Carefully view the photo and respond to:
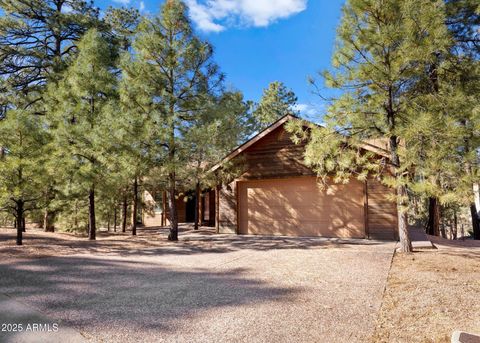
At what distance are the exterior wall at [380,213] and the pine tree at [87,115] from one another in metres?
10.1

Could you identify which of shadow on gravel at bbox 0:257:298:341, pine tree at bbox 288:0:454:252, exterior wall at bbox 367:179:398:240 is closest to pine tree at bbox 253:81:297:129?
exterior wall at bbox 367:179:398:240

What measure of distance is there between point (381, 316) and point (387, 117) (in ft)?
A: 20.4

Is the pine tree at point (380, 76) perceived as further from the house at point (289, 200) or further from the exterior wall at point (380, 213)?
the exterior wall at point (380, 213)

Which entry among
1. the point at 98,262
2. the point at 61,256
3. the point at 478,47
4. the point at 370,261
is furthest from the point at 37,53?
the point at 478,47

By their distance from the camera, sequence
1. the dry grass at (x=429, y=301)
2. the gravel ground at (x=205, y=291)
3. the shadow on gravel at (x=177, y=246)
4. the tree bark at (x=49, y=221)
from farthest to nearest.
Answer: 1. the tree bark at (x=49, y=221)
2. the shadow on gravel at (x=177, y=246)
3. the gravel ground at (x=205, y=291)
4. the dry grass at (x=429, y=301)

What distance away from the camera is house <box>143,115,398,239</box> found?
461 inches

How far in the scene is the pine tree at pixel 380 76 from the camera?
286 inches

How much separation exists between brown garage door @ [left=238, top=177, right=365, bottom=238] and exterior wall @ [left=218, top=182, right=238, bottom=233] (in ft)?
0.97

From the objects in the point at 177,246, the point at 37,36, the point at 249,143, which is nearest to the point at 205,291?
the point at 177,246

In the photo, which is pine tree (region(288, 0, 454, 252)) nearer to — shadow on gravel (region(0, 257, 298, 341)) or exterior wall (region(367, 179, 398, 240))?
exterior wall (region(367, 179, 398, 240))

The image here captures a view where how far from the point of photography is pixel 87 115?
1184 cm

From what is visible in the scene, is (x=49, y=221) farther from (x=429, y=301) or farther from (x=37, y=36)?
(x=429, y=301)

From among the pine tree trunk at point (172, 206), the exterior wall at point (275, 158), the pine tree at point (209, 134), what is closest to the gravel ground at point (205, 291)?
the pine tree trunk at point (172, 206)

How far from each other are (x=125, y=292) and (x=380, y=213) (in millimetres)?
9844
